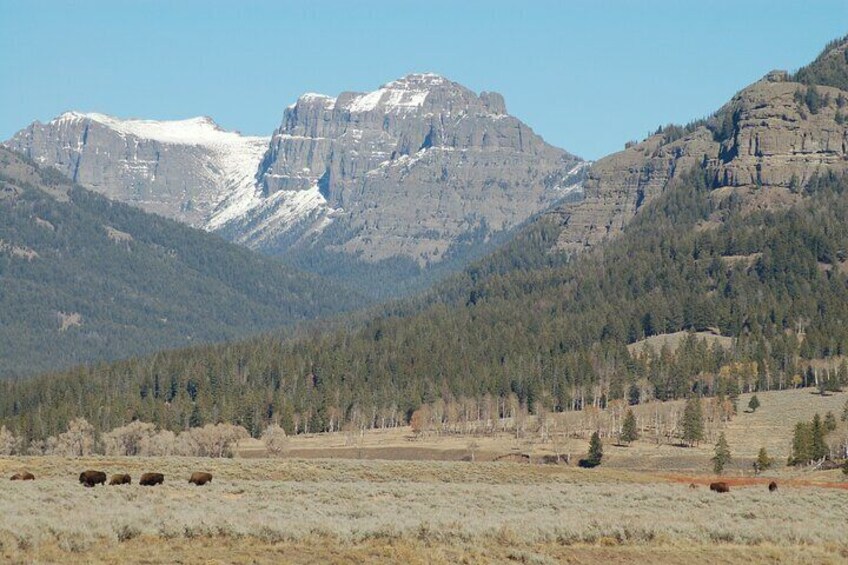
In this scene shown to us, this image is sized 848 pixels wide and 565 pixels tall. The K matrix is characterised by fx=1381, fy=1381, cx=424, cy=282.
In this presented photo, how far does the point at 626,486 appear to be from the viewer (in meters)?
85.4

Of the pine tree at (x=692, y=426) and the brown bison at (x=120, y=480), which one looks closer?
the brown bison at (x=120, y=480)

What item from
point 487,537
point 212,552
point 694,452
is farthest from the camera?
point 694,452

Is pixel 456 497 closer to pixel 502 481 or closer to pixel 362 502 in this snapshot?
pixel 362 502

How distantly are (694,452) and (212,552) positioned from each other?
5446 inches

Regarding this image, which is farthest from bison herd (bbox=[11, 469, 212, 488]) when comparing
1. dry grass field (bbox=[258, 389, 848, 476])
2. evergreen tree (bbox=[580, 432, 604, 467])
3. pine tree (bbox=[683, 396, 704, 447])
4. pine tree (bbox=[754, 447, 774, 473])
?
pine tree (bbox=[683, 396, 704, 447])

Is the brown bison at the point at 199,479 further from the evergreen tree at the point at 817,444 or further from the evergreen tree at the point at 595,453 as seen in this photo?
the evergreen tree at the point at 595,453

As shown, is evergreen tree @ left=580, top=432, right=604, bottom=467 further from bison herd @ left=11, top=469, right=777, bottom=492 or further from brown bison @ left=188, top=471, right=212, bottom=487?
brown bison @ left=188, top=471, right=212, bottom=487

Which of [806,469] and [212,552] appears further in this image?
[806,469]

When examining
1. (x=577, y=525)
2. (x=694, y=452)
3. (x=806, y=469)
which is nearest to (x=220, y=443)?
(x=694, y=452)

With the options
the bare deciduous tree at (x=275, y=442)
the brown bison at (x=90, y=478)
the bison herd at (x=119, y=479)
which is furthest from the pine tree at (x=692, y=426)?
the brown bison at (x=90, y=478)

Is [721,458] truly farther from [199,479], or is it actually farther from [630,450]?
[199,479]

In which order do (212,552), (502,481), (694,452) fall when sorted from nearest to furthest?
(212,552) < (502,481) < (694,452)

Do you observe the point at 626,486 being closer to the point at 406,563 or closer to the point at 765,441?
the point at 406,563

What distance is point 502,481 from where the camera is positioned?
94.6m
